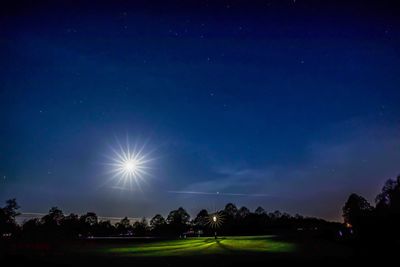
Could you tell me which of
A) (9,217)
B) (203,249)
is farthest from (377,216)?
(9,217)

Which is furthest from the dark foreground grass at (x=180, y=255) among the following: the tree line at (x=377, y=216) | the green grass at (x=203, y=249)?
the tree line at (x=377, y=216)

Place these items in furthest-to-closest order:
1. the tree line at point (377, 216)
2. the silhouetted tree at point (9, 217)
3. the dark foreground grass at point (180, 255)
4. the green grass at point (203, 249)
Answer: the silhouetted tree at point (9, 217), the tree line at point (377, 216), the green grass at point (203, 249), the dark foreground grass at point (180, 255)

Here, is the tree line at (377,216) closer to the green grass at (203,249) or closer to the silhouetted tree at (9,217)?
the green grass at (203,249)

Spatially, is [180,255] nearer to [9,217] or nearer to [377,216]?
[377,216]

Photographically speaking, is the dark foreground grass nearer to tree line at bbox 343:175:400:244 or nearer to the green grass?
the green grass

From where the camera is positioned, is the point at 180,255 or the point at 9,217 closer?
the point at 180,255

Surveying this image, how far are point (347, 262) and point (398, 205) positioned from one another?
380ft

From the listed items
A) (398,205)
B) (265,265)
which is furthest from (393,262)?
(398,205)

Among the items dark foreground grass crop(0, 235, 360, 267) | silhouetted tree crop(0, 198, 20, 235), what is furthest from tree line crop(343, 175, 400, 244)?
silhouetted tree crop(0, 198, 20, 235)

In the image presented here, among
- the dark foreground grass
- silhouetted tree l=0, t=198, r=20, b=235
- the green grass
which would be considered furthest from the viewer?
silhouetted tree l=0, t=198, r=20, b=235

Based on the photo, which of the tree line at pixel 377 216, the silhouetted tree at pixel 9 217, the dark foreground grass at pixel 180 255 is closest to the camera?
the dark foreground grass at pixel 180 255

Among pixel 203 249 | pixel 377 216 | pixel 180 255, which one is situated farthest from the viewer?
pixel 377 216

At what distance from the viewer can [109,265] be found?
20828 millimetres

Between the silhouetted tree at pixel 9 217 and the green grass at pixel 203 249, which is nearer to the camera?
the green grass at pixel 203 249
